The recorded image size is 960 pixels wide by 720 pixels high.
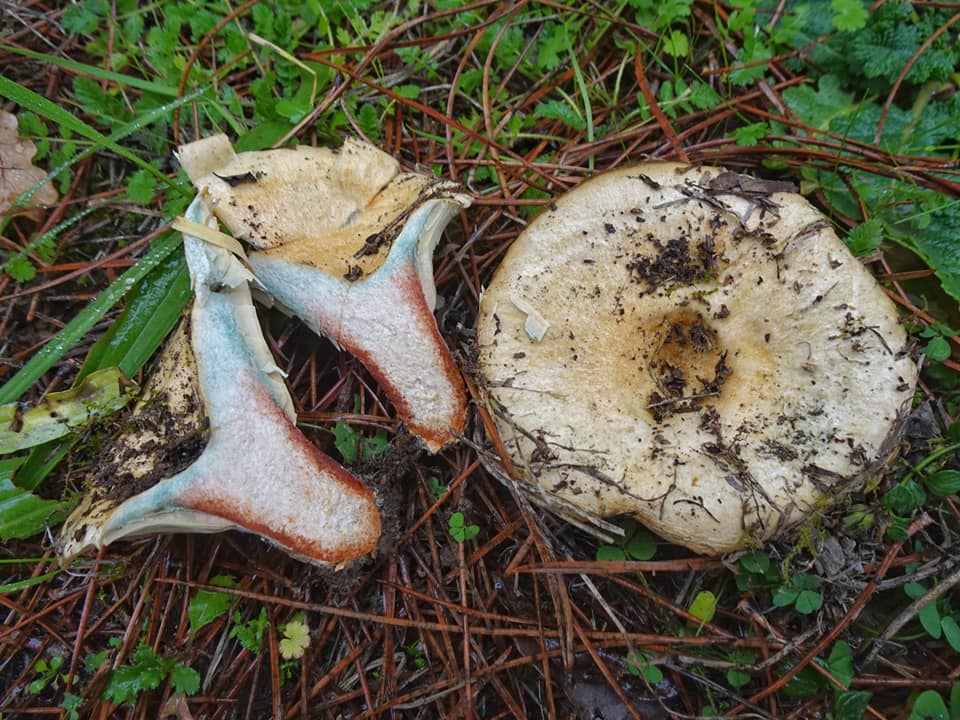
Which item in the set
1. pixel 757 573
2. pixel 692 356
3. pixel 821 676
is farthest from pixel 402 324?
pixel 821 676

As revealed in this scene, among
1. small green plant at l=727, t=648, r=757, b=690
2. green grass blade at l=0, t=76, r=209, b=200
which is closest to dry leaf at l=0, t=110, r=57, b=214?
green grass blade at l=0, t=76, r=209, b=200

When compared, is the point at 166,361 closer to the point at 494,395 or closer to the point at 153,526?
the point at 153,526

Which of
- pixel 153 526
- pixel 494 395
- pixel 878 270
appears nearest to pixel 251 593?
pixel 153 526

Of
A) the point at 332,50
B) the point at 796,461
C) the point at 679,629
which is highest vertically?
the point at 332,50

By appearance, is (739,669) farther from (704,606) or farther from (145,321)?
(145,321)

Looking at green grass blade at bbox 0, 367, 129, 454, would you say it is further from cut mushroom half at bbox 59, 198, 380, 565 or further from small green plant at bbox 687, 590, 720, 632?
small green plant at bbox 687, 590, 720, 632

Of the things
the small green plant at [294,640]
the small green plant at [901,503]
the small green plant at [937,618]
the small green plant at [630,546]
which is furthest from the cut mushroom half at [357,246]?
the small green plant at [937,618]
